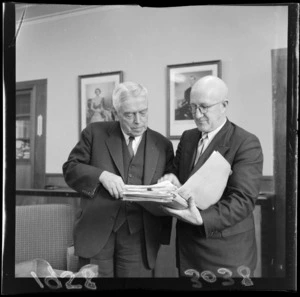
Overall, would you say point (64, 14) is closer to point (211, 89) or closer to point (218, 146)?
point (211, 89)

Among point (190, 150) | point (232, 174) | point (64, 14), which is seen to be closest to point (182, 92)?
point (190, 150)

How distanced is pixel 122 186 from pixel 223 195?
0.32 metres

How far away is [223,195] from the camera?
1.25 m

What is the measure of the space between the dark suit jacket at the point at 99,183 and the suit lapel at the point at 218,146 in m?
0.09

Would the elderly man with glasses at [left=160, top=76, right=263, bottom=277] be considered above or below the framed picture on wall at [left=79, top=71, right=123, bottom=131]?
below

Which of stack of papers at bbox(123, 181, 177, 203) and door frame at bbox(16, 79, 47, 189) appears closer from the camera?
stack of papers at bbox(123, 181, 177, 203)

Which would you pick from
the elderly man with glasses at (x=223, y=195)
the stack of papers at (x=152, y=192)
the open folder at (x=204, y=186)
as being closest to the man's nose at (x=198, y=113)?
the elderly man with glasses at (x=223, y=195)

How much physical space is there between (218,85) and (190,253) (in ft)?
1.81

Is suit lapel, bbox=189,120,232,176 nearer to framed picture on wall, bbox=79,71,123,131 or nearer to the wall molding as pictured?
framed picture on wall, bbox=79,71,123,131

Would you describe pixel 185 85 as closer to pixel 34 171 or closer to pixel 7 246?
pixel 34 171

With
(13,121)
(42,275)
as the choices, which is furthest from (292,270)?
(13,121)

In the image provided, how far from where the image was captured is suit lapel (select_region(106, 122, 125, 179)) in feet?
4.19

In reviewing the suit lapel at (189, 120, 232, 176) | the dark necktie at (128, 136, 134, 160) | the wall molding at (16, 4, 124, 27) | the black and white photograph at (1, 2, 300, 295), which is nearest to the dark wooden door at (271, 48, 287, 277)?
the black and white photograph at (1, 2, 300, 295)

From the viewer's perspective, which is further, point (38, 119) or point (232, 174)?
point (38, 119)
